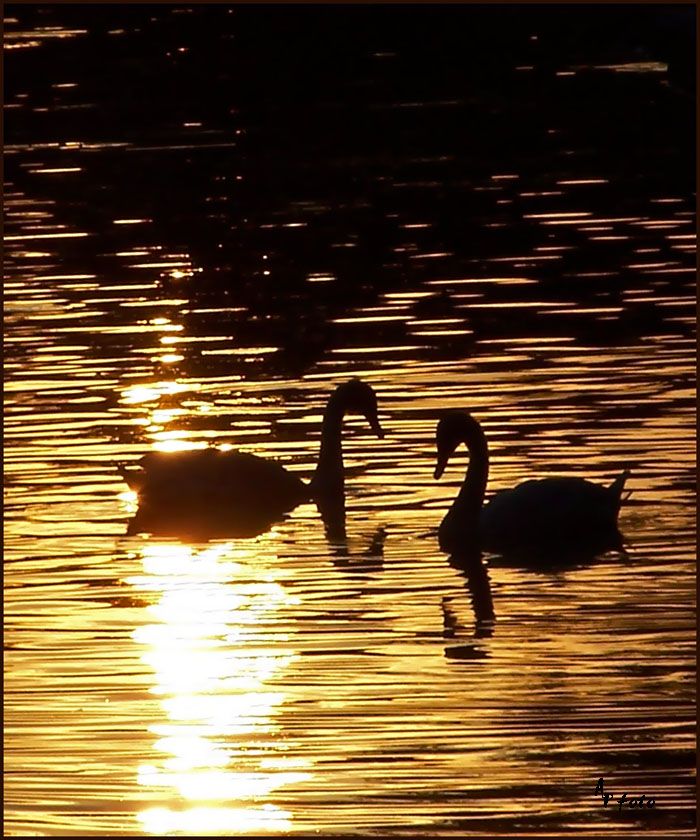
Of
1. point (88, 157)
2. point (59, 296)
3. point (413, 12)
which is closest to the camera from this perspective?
point (59, 296)

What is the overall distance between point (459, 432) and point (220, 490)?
1.95 meters

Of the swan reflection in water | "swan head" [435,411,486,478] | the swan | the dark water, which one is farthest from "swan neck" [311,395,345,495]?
the swan reflection in water

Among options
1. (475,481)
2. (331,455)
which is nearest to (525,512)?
(475,481)

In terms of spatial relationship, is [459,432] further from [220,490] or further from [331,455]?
[220,490]

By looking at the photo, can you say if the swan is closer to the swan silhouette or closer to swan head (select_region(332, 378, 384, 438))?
the swan silhouette

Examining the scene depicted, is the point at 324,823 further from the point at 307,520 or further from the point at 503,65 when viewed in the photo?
the point at 503,65

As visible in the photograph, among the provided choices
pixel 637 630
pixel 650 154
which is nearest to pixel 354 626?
pixel 637 630

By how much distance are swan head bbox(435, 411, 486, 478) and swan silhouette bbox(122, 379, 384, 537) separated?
1.13 m

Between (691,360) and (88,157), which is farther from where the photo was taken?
(88,157)

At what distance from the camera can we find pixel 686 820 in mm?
11328

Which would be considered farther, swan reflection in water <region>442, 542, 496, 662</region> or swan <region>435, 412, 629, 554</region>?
swan <region>435, 412, 629, 554</region>

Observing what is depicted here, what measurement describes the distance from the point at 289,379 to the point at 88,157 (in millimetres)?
A: 15235

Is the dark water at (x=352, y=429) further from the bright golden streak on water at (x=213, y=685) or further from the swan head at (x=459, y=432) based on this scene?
the swan head at (x=459, y=432)

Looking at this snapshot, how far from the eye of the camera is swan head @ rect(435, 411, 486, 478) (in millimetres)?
17688
